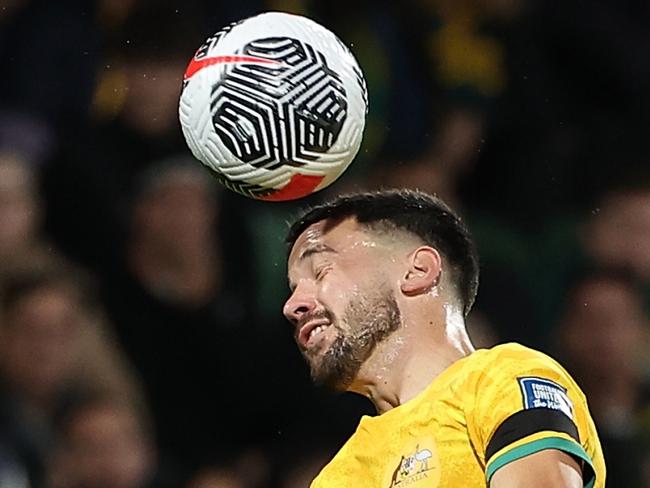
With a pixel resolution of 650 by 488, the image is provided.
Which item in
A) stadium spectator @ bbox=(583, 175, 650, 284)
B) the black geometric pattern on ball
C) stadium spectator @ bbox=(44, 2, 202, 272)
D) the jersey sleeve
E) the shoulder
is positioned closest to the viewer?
the jersey sleeve

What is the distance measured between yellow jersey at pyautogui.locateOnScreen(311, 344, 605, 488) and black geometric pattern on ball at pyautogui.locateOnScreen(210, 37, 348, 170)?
56 cm

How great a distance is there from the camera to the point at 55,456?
4688 mm

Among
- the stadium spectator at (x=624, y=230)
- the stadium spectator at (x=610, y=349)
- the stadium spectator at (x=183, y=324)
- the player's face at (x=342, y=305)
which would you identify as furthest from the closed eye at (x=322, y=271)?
the stadium spectator at (x=624, y=230)

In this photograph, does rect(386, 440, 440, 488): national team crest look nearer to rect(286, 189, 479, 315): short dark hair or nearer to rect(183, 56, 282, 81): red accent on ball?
rect(286, 189, 479, 315): short dark hair

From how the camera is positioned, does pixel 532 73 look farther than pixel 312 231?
Yes

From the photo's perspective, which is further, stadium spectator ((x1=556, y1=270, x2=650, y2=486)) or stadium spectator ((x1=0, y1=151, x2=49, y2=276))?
stadium spectator ((x1=556, y1=270, x2=650, y2=486))

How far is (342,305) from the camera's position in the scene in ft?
10.2

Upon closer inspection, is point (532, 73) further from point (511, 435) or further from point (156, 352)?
point (511, 435)

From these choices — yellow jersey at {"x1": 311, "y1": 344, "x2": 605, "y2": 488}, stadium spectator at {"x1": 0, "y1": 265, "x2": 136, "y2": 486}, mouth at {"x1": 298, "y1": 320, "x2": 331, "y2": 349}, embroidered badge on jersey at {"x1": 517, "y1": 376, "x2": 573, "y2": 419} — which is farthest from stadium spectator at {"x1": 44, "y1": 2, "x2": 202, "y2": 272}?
embroidered badge on jersey at {"x1": 517, "y1": 376, "x2": 573, "y2": 419}

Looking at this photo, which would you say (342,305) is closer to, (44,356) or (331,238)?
(331,238)

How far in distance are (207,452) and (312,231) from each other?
1.91 m

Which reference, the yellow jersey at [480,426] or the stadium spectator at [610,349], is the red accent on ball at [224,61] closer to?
the yellow jersey at [480,426]

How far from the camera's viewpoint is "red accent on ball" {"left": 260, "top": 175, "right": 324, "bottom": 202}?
309cm

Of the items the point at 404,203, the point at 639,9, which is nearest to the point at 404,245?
the point at 404,203
